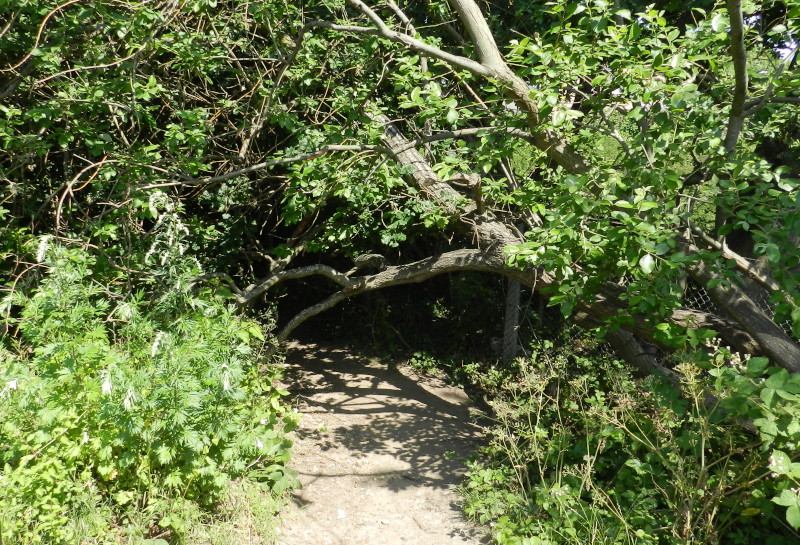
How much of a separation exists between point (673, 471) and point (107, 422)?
3.11m

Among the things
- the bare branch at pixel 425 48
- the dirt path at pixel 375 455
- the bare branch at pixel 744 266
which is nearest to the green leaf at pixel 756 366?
the bare branch at pixel 744 266

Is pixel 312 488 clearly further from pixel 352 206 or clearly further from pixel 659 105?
pixel 659 105

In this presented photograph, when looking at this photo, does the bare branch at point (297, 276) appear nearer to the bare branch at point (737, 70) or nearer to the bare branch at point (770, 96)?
the bare branch at point (737, 70)

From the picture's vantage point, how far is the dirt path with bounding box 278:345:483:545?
4.44 metres

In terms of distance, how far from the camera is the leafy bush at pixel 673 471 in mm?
2848

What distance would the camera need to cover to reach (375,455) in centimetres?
558

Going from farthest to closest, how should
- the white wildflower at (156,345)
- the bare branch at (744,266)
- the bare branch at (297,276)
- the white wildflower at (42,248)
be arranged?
the bare branch at (297,276) → the white wildflower at (42,248) → the bare branch at (744,266) → the white wildflower at (156,345)

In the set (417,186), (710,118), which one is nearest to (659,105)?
(710,118)

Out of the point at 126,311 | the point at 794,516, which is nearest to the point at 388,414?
the point at 126,311

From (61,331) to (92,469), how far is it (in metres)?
0.85

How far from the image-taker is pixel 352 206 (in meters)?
6.08

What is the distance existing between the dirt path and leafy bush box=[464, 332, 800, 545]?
35cm

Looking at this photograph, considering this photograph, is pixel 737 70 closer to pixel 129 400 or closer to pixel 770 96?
pixel 770 96

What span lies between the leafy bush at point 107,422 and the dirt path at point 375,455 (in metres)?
0.81
